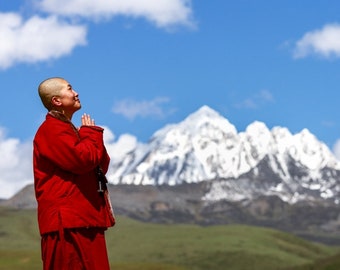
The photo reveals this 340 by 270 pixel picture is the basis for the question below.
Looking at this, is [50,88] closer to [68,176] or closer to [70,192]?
[68,176]

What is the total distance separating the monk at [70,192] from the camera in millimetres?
8297

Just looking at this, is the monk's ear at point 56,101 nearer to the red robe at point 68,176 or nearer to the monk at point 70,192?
the monk at point 70,192

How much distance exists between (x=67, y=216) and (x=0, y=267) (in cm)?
10661

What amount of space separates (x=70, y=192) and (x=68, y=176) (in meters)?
0.19

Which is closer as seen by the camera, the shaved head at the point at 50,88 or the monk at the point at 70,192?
the monk at the point at 70,192

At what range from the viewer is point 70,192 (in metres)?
8.34

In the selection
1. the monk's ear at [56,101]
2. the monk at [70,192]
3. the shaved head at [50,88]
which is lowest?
the monk at [70,192]

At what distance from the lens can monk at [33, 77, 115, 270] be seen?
8.30 metres

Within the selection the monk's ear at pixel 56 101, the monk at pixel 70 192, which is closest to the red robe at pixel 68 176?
the monk at pixel 70 192

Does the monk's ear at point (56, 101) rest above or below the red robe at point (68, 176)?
above

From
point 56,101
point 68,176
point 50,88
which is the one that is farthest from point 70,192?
point 50,88

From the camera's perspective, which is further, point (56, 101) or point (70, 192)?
point (56, 101)

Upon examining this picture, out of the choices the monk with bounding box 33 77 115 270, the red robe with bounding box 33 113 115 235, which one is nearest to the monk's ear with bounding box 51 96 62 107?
the monk with bounding box 33 77 115 270

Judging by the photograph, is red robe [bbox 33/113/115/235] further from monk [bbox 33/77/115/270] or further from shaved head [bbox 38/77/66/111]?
shaved head [bbox 38/77/66/111]
